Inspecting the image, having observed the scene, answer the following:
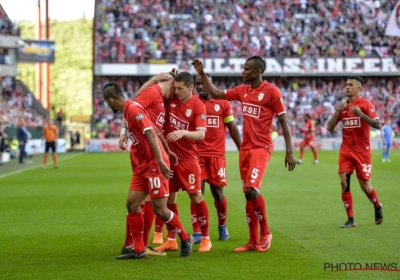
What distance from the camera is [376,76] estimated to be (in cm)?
5603

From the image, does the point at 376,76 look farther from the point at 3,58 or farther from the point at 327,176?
→ the point at 327,176

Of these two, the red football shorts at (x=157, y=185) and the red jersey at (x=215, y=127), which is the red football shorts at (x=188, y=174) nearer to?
the red football shorts at (x=157, y=185)

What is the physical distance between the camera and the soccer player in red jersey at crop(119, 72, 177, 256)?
896 cm

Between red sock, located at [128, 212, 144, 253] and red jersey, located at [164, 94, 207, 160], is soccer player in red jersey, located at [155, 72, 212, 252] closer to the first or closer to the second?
red jersey, located at [164, 94, 207, 160]

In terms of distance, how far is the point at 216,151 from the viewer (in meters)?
10.7

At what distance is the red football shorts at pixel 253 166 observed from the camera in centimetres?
947

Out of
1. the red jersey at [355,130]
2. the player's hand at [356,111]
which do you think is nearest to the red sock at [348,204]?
the red jersey at [355,130]

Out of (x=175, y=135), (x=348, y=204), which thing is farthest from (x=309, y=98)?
(x=175, y=135)

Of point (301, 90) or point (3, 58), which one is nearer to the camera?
point (3, 58)

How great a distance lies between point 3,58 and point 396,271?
47050 millimetres

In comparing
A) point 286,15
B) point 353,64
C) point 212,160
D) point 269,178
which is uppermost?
point 286,15

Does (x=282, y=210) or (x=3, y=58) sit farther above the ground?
(x=3, y=58)

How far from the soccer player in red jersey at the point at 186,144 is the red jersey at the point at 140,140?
2.45 ft

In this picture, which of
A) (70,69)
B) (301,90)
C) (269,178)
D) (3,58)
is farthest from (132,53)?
(70,69)
